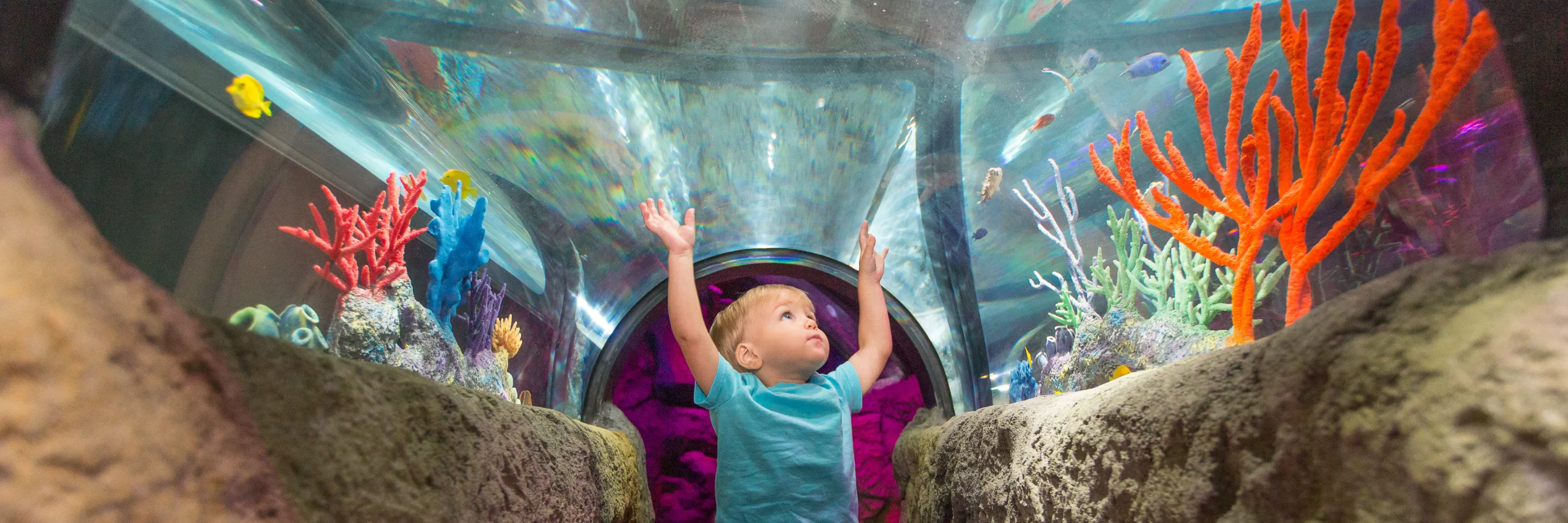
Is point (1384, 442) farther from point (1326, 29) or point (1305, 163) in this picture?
point (1326, 29)

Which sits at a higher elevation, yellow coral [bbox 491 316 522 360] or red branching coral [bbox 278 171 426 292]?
red branching coral [bbox 278 171 426 292]

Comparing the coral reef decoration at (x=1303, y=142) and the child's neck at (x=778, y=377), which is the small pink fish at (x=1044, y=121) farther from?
the child's neck at (x=778, y=377)

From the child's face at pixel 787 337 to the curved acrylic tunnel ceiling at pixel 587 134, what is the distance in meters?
0.87

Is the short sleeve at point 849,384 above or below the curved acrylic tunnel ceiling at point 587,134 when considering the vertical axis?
below

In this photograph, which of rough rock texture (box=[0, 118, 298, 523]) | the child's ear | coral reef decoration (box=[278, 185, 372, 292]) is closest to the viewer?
rough rock texture (box=[0, 118, 298, 523])

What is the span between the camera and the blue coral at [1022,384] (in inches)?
118

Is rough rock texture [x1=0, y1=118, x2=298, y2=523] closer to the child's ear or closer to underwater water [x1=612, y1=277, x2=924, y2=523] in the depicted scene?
the child's ear

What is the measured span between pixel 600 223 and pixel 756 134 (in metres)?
0.91

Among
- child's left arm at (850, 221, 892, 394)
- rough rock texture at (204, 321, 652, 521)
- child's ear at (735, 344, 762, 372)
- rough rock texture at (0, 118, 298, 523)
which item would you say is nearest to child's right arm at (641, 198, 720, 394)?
child's ear at (735, 344, 762, 372)

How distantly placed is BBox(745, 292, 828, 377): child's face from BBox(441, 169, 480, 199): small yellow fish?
123 centimetres

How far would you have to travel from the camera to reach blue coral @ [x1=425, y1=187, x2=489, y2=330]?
1.83 m

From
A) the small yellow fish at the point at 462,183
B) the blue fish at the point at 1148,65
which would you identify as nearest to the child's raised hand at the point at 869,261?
the blue fish at the point at 1148,65

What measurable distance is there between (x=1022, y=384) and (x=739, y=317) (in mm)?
1481

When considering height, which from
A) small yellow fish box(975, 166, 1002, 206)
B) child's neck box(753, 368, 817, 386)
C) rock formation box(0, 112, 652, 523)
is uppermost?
small yellow fish box(975, 166, 1002, 206)
